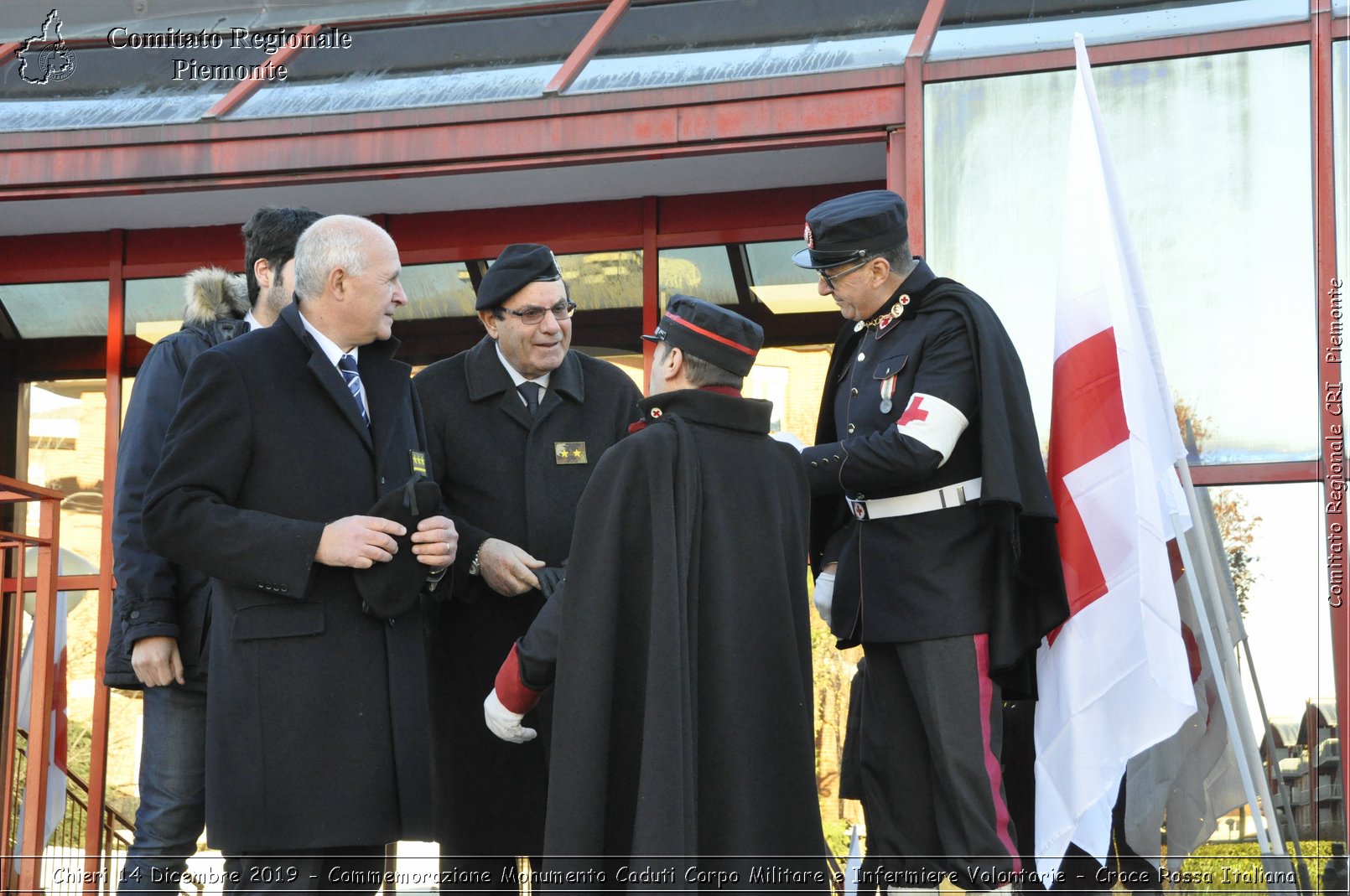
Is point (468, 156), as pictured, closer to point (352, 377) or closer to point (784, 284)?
point (784, 284)

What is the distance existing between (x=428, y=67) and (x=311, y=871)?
4.62 metres

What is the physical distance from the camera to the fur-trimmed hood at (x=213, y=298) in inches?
190

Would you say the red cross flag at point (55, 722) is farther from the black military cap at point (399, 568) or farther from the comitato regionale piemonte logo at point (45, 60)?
the comitato regionale piemonte logo at point (45, 60)

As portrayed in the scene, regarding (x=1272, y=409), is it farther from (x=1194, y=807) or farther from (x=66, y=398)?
(x=66, y=398)

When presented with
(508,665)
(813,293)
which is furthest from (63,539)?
(508,665)

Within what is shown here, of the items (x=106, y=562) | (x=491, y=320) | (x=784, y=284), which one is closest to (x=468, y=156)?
(x=784, y=284)

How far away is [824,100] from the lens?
621 cm

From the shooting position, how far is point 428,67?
7086 mm

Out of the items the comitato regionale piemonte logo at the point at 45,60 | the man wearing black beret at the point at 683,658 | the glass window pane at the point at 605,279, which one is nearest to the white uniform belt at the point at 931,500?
the man wearing black beret at the point at 683,658

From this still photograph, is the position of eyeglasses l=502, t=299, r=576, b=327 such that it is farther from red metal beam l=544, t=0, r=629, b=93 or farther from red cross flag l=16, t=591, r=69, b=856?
red metal beam l=544, t=0, r=629, b=93

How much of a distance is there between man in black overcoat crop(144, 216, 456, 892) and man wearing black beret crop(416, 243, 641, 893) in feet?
1.90

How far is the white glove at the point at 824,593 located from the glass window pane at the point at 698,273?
2981mm

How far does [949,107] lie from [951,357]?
2273 millimetres

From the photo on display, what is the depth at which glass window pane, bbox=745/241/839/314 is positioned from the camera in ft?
23.5
